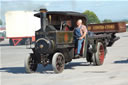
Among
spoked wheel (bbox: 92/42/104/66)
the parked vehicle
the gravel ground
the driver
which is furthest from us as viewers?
spoked wheel (bbox: 92/42/104/66)

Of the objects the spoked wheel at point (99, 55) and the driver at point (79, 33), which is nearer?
the driver at point (79, 33)

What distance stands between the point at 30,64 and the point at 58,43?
1.39 m

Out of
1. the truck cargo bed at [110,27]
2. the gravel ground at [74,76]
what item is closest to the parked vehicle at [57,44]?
the gravel ground at [74,76]

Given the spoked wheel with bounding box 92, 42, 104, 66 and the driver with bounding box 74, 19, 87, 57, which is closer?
the driver with bounding box 74, 19, 87, 57

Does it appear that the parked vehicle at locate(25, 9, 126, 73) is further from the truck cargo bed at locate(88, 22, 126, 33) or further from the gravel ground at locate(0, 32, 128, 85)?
the truck cargo bed at locate(88, 22, 126, 33)

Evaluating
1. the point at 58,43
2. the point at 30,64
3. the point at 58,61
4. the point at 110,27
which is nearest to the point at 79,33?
the point at 58,43

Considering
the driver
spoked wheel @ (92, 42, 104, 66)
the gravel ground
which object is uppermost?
the driver

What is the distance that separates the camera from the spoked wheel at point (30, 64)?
11134 mm

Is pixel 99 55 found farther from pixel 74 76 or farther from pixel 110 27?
pixel 110 27

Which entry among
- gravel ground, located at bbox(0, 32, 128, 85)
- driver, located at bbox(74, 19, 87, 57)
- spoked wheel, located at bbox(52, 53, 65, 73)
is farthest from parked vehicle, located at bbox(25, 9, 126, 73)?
gravel ground, located at bbox(0, 32, 128, 85)

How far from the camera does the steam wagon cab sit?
10.8 metres

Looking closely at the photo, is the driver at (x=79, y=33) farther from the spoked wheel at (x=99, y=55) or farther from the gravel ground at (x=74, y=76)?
the spoked wheel at (x=99, y=55)

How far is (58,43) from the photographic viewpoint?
430 inches

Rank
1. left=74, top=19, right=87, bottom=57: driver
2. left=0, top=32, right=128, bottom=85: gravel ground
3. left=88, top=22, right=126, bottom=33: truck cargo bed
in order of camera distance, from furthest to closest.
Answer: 1. left=88, top=22, right=126, bottom=33: truck cargo bed
2. left=74, top=19, right=87, bottom=57: driver
3. left=0, top=32, right=128, bottom=85: gravel ground
